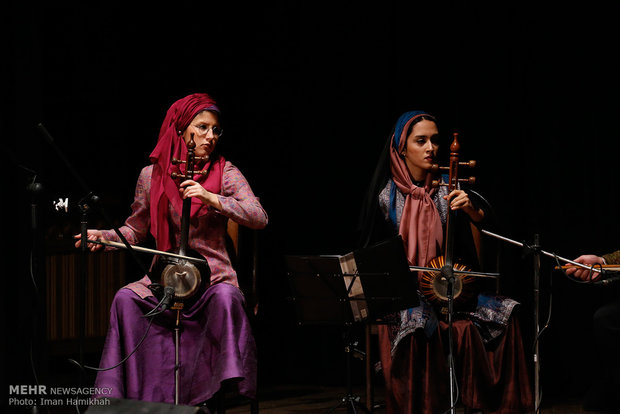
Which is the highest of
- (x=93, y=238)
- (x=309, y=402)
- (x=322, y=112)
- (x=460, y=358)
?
(x=322, y=112)

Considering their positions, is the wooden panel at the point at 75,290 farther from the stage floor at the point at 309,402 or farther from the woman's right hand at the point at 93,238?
the woman's right hand at the point at 93,238

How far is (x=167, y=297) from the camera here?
146 inches

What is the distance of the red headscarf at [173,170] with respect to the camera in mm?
4086

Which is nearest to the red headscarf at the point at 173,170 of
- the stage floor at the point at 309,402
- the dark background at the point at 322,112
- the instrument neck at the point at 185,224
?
the instrument neck at the point at 185,224

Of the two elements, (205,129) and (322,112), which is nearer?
(205,129)

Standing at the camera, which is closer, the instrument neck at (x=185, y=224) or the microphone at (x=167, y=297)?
the microphone at (x=167, y=297)

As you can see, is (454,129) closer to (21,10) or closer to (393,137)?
(393,137)

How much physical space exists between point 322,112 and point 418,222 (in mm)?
1617

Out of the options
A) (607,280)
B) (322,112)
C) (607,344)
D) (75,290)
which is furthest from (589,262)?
(75,290)

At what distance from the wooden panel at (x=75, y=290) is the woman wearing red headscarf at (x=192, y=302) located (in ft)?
4.40

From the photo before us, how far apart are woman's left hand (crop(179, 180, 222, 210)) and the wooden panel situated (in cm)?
185

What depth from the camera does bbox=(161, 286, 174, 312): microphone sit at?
3.70 meters

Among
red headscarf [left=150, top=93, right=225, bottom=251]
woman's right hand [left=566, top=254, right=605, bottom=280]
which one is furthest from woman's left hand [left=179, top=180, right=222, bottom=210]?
woman's right hand [left=566, top=254, right=605, bottom=280]

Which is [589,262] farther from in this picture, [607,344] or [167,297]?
[167,297]
